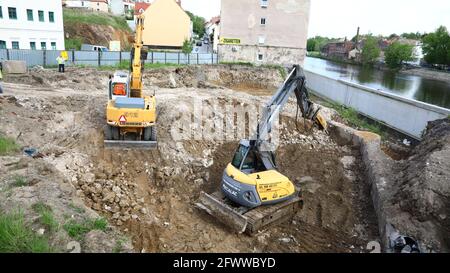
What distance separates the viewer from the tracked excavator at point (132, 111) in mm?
11578

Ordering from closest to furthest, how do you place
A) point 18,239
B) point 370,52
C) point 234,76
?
point 18,239 < point 234,76 < point 370,52

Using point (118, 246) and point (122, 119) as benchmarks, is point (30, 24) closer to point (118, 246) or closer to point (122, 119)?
point (122, 119)

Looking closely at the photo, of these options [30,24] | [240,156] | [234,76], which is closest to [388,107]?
[240,156]

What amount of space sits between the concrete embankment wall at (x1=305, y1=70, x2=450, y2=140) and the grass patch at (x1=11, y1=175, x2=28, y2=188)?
15930mm

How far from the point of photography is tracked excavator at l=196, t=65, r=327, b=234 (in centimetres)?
898

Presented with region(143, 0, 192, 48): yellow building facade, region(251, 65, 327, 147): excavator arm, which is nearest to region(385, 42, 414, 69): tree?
region(143, 0, 192, 48): yellow building facade

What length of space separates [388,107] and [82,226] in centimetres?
1685

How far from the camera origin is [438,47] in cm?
7312

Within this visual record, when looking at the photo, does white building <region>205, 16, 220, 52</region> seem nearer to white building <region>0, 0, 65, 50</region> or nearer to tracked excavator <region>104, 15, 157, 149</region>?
white building <region>0, 0, 65, 50</region>

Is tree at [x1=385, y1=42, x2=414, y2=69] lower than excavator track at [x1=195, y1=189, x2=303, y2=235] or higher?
higher

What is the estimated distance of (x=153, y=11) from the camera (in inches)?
1923

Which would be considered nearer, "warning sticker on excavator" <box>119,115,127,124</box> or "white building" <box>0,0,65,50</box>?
"warning sticker on excavator" <box>119,115,127,124</box>

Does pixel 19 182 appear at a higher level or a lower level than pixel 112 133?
lower
